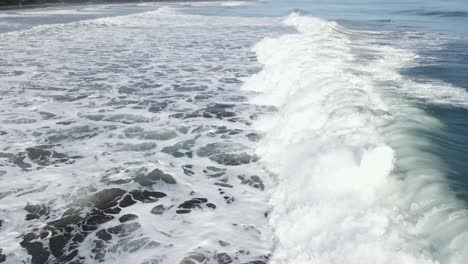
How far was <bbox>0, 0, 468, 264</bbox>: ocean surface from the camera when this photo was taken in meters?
4.67

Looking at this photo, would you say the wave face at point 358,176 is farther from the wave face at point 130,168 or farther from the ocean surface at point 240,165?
the wave face at point 130,168

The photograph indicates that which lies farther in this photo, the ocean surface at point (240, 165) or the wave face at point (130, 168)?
the wave face at point (130, 168)

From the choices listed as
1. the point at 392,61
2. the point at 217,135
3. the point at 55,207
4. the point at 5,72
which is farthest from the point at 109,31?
the point at 55,207

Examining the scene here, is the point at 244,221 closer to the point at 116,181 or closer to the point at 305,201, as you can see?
the point at 305,201

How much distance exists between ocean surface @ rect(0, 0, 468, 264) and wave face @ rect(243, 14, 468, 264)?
2 centimetres

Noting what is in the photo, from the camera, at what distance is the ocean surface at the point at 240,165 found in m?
4.67

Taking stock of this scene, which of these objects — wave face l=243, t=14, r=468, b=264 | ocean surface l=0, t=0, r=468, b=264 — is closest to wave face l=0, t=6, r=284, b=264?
ocean surface l=0, t=0, r=468, b=264

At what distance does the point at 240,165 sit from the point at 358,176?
2.25 m

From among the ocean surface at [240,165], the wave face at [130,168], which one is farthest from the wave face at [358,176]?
the wave face at [130,168]

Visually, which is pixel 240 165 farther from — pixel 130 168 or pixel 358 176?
pixel 358 176

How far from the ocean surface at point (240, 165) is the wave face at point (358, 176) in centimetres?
2

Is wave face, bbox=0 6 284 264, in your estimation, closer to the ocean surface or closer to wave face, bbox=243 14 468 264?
the ocean surface

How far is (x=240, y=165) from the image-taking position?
711 cm

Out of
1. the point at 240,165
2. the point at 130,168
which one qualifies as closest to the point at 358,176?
the point at 240,165
